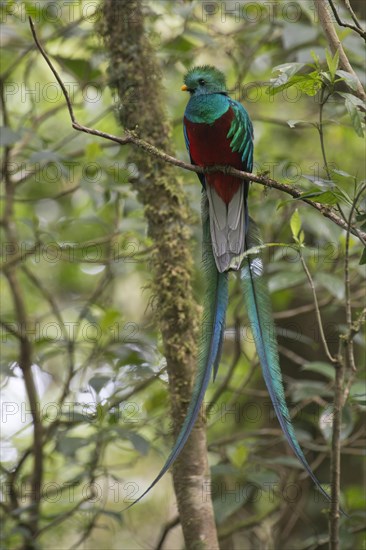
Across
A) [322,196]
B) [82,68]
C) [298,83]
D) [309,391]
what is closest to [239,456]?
[309,391]

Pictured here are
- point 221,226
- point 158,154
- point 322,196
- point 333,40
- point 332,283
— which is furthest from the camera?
point 332,283

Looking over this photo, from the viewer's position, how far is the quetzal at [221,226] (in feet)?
5.82

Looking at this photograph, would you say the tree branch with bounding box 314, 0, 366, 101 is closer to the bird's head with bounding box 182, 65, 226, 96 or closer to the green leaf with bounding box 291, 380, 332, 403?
the bird's head with bounding box 182, 65, 226, 96

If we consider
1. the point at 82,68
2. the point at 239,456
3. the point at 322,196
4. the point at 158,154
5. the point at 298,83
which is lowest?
the point at 239,456

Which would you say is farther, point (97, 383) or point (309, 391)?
point (309, 391)

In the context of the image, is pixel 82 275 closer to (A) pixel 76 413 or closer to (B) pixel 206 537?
(A) pixel 76 413

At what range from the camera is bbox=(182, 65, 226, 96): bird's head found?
7.72 feet

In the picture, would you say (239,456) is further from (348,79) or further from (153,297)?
(348,79)

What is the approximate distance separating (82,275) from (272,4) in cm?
180

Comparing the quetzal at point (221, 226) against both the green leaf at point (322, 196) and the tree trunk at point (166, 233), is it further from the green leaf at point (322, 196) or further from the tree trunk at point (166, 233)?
the green leaf at point (322, 196)

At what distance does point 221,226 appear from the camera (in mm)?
2148

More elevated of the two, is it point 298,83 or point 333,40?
point 333,40

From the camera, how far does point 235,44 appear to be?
333 cm

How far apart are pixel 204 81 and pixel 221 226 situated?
54 cm
